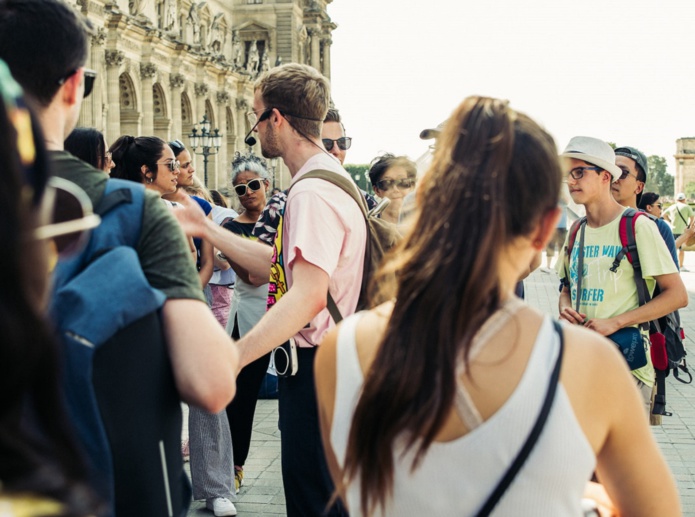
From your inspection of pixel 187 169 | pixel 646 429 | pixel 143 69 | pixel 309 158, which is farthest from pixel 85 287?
pixel 143 69

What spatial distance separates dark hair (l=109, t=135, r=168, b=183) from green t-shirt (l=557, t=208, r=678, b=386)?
8.11ft

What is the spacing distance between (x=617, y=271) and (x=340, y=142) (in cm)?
267

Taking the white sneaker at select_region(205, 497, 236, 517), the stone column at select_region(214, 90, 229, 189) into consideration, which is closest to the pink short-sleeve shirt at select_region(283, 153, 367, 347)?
the white sneaker at select_region(205, 497, 236, 517)

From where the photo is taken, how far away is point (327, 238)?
365 cm

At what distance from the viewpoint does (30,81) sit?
2.12m

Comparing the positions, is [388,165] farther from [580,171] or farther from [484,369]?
[484,369]

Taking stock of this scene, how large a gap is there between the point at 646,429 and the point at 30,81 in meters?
1.46

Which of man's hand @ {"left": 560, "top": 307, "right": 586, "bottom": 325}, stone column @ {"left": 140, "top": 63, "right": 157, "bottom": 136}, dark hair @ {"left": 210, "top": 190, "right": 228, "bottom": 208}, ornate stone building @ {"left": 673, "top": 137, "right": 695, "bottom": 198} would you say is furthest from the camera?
ornate stone building @ {"left": 673, "top": 137, "right": 695, "bottom": 198}

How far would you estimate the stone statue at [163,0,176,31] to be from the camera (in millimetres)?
51094

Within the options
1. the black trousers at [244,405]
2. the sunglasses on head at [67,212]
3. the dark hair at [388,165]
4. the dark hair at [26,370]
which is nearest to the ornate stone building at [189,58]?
the dark hair at [388,165]

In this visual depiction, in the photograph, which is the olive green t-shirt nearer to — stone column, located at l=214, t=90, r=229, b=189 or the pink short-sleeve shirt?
the pink short-sleeve shirt

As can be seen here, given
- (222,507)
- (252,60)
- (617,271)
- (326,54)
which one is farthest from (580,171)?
(326,54)

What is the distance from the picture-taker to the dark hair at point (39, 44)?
6.89 feet

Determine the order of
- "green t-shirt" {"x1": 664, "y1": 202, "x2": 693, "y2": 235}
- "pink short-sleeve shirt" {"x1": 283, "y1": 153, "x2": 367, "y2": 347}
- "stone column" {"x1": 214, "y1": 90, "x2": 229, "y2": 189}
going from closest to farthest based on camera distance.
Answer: "pink short-sleeve shirt" {"x1": 283, "y1": 153, "x2": 367, "y2": 347}, "green t-shirt" {"x1": 664, "y1": 202, "x2": 693, "y2": 235}, "stone column" {"x1": 214, "y1": 90, "x2": 229, "y2": 189}
